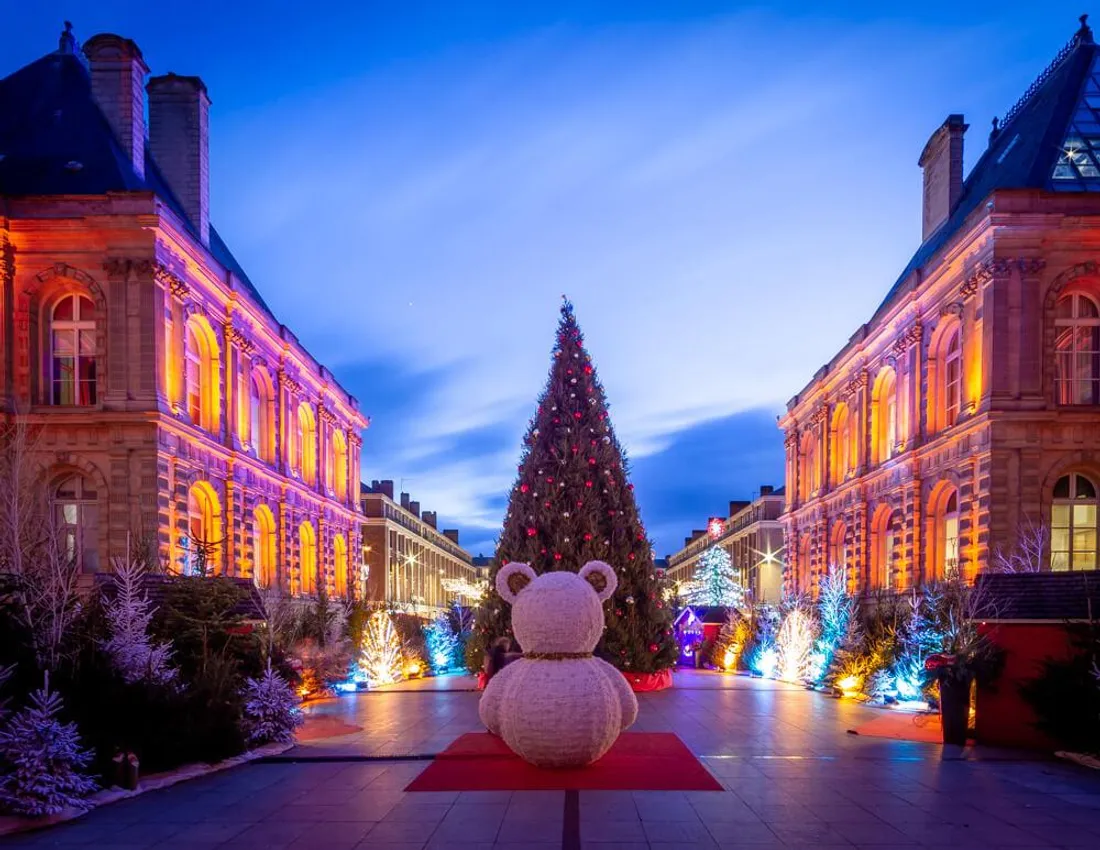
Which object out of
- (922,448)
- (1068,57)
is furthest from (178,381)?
(1068,57)

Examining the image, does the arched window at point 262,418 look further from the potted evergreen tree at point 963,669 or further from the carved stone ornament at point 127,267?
the potted evergreen tree at point 963,669

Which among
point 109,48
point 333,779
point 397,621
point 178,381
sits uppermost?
point 109,48

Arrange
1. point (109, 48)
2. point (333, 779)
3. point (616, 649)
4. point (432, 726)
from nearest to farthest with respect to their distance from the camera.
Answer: point (333, 779) → point (432, 726) → point (616, 649) → point (109, 48)

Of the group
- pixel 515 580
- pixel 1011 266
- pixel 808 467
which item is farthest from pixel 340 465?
pixel 515 580

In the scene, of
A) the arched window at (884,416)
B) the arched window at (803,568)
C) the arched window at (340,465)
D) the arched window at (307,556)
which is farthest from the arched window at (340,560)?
the arched window at (884,416)

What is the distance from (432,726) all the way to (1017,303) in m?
23.3

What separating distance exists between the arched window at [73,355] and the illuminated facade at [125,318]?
0.05 meters

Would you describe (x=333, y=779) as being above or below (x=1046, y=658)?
below

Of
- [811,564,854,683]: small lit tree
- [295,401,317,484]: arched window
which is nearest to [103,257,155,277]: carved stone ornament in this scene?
[295,401,317,484]: arched window

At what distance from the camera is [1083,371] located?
27.7 meters

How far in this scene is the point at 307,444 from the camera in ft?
154

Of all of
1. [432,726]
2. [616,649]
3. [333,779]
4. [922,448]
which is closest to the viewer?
[333,779]

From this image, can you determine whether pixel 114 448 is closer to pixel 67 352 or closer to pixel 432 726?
pixel 67 352

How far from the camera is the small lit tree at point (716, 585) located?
5709cm
